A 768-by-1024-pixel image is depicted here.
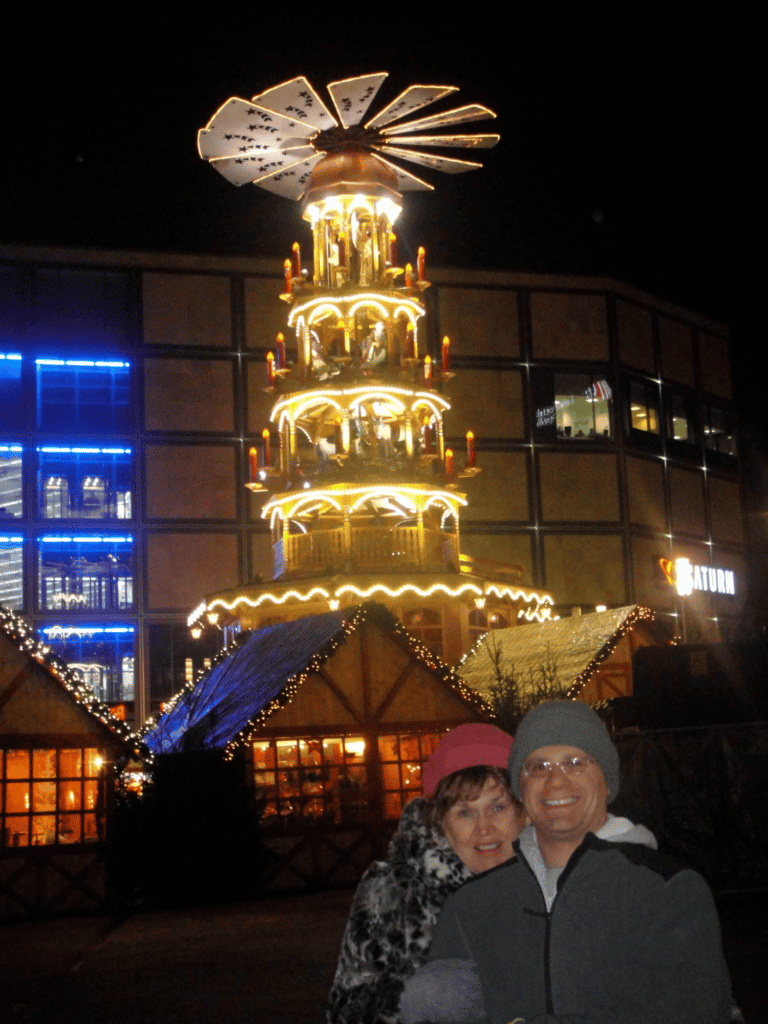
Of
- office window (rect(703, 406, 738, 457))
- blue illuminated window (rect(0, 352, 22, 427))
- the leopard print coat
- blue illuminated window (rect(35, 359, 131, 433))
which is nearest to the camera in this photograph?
the leopard print coat

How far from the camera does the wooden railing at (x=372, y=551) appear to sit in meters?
30.4

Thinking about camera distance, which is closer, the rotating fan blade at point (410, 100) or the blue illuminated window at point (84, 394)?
the rotating fan blade at point (410, 100)

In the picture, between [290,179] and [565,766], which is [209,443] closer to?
[290,179]

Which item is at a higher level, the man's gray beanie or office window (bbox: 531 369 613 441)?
office window (bbox: 531 369 613 441)

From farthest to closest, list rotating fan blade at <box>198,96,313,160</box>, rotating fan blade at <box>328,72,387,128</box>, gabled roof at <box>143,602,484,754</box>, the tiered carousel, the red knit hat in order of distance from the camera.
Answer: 1. the tiered carousel
2. rotating fan blade at <box>198,96,313,160</box>
3. rotating fan blade at <box>328,72,387,128</box>
4. gabled roof at <box>143,602,484,754</box>
5. the red knit hat

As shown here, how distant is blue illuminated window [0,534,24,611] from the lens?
132 ft

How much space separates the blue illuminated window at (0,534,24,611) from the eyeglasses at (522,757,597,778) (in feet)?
126

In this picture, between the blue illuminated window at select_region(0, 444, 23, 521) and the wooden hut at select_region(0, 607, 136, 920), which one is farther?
the blue illuminated window at select_region(0, 444, 23, 521)

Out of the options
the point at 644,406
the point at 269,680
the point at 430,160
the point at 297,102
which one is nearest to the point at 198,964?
the point at 269,680

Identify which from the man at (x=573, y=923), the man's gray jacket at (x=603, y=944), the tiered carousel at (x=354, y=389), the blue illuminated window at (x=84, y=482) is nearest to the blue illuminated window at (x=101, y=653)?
the blue illuminated window at (x=84, y=482)

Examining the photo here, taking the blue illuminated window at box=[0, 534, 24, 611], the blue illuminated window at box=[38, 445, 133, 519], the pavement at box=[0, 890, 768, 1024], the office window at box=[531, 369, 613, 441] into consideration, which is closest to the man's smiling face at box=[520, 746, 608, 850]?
the pavement at box=[0, 890, 768, 1024]

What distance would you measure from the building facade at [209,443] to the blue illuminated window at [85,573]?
0.06 meters

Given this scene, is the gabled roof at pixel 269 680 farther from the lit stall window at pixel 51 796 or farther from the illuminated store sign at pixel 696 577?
the illuminated store sign at pixel 696 577

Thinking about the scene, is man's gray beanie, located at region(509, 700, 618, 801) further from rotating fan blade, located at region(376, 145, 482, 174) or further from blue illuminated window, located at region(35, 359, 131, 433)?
blue illuminated window, located at region(35, 359, 131, 433)
